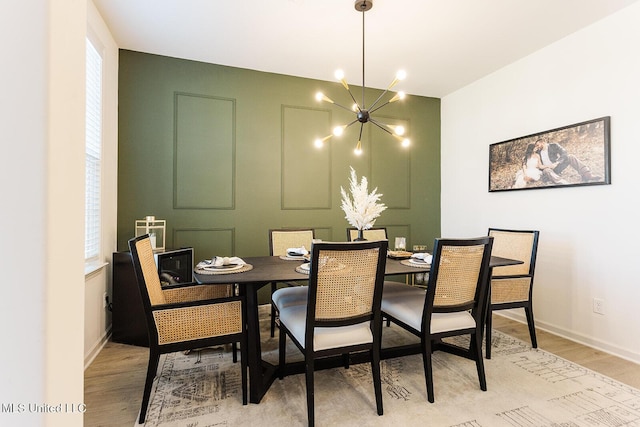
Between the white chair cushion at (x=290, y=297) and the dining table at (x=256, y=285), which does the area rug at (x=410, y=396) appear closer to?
the dining table at (x=256, y=285)

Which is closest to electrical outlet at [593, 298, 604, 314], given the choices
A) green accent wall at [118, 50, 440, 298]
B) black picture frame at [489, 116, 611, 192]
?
black picture frame at [489, 116, 611, 192]

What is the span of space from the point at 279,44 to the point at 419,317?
9.09ft

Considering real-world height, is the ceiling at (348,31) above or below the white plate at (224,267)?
above

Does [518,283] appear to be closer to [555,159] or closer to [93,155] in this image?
[555,159]

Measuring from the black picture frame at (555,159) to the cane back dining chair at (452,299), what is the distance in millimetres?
1626

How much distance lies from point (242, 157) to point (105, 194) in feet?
4.60

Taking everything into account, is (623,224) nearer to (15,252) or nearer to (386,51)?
(386,51)

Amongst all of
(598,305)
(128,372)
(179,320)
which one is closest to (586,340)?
(598,305)

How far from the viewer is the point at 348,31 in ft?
9.30

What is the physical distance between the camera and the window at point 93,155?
8.25ft

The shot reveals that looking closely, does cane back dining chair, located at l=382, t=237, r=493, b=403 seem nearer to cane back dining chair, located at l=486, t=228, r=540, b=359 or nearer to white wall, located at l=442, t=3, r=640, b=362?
cane back dining chair, located at l=486, t=228, r=540, b=359

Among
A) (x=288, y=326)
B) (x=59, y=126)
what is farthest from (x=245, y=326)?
(x=59, y=126)

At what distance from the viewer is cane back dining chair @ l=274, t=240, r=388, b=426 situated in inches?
63.5

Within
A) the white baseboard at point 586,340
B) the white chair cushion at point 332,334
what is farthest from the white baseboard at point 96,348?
the white baseboard at point 586,340
